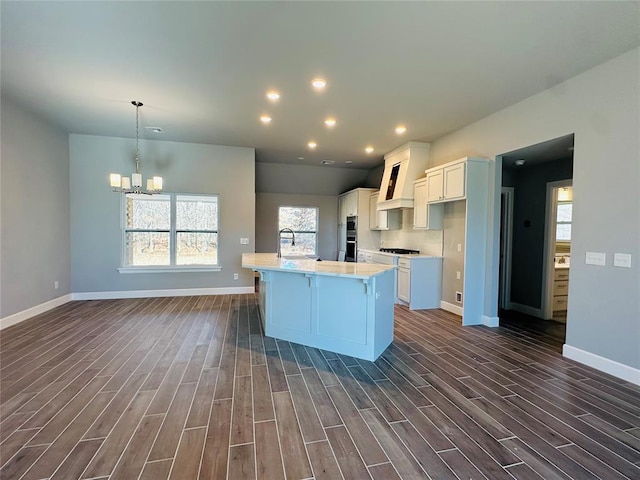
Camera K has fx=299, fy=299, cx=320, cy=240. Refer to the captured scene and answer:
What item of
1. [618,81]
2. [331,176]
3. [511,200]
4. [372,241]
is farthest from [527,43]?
[331,176]

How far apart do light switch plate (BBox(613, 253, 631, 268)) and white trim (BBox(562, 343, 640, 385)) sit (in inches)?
37.0

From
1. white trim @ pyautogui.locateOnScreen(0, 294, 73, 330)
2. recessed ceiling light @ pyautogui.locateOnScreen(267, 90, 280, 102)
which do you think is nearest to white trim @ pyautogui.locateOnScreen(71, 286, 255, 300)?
white trim @ pyautogui.locateOnScreen(0, 294, 73, 330)

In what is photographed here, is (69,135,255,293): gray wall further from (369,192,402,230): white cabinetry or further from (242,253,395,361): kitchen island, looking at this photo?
(369,192,402,230): white cabinetry

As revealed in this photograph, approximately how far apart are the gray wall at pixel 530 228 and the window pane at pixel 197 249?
5868 mm

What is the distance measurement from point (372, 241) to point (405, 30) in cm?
546

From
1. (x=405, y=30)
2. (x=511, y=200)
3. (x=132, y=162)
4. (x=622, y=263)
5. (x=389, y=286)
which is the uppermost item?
(x=405, y=30)

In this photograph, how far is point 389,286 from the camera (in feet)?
11.7

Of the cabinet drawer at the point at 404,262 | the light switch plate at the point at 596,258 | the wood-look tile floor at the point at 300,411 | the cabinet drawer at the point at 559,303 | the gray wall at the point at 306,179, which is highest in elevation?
the gray wall at the point at 306,179

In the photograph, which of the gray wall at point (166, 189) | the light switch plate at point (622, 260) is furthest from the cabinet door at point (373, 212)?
the light switch plate at point (622, 260)

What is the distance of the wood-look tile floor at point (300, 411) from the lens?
1.75 metres

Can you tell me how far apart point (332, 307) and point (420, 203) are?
3.12 m

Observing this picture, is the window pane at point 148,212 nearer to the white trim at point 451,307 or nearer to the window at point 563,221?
the white trim at point 451,307

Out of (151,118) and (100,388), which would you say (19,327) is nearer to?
(100,388)

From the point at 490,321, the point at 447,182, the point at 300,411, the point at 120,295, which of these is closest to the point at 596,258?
the point at 490,321
